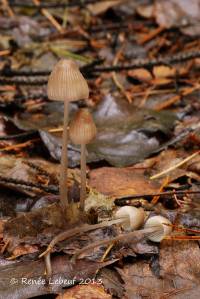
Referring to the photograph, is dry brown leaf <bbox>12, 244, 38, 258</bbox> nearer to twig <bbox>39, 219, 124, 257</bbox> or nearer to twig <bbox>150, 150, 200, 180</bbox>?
twig <bbox>39, 219, 124, 257</bbox>

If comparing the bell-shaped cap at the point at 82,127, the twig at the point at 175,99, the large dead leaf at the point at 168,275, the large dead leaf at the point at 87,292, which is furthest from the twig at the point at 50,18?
the large dead leaf at the point at 87,292

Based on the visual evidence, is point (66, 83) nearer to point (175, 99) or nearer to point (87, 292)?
point (87, 292)

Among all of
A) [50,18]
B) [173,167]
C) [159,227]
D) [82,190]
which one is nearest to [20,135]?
[82,190]

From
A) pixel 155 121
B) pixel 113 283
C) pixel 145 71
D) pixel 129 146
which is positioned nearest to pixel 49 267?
pixel 113 283

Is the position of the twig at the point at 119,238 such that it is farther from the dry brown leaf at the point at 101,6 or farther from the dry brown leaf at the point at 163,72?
the dry brown leaf at the point at 101,6

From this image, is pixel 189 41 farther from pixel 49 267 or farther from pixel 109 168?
pixel 49 267

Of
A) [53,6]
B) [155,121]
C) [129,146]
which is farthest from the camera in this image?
[53,6]
